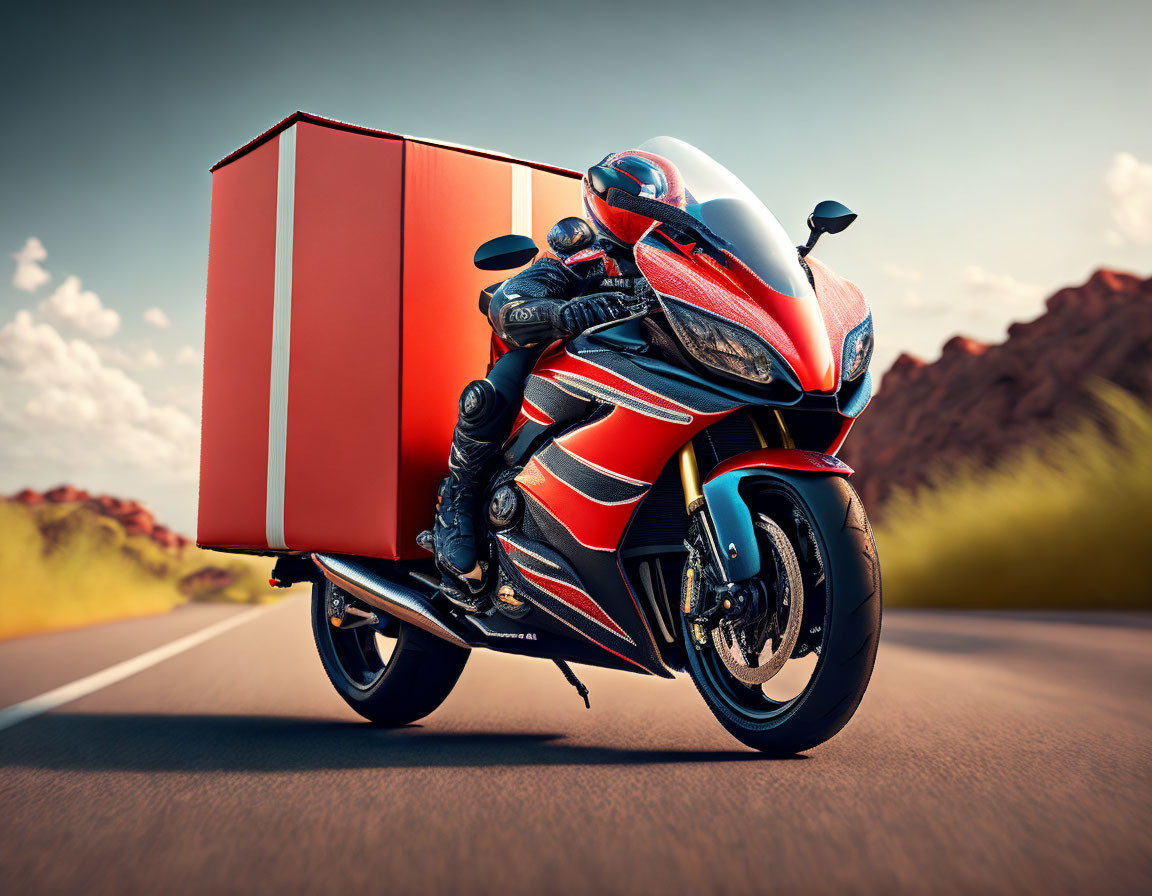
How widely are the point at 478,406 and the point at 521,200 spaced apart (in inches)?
54.2

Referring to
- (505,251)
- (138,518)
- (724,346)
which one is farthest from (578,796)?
(138,518)

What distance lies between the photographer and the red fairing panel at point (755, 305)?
2.79m

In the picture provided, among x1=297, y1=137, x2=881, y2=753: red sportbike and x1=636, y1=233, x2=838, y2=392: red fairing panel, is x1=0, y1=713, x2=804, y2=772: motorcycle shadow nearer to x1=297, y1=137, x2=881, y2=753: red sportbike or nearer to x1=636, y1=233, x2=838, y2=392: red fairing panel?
x1=297, y1=137, x2=881, y2=753: red sportbike

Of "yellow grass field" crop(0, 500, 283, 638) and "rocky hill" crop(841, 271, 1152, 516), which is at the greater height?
"rocky hill" crop(841, 271, 1152, 516)

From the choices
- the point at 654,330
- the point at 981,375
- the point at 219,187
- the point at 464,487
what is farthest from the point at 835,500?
the point at 981,375

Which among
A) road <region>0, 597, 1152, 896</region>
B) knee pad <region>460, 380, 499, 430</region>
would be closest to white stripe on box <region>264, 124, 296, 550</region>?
road <region>0, 597, 1152, 896</region>

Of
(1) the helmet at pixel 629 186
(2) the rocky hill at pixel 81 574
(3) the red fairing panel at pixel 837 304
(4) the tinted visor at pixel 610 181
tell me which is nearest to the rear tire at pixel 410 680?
(1) the helmet at pixel 629 186

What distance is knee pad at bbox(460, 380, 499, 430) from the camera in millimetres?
3674

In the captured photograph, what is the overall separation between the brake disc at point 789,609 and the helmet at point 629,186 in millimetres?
1093

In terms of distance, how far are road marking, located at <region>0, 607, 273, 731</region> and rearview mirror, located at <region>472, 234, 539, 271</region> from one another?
2.53m

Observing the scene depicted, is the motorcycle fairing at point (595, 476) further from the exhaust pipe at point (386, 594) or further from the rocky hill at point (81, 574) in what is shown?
the rocky hill at point (81, 574)

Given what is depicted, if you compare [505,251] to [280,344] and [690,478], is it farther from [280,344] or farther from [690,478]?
[280,344]

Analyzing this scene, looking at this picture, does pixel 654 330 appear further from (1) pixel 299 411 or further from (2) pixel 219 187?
(2) pixel 219 187

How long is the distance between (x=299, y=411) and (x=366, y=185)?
989 millimetres
